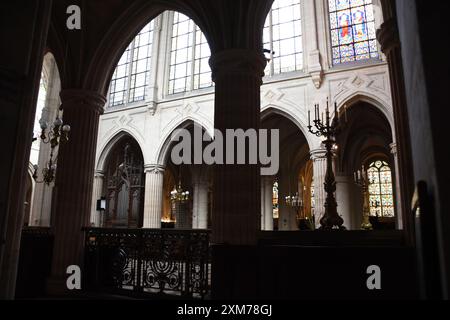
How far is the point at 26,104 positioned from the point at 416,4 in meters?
3.11

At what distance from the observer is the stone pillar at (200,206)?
1911 centimetres

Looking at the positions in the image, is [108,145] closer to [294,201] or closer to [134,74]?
[134,74]

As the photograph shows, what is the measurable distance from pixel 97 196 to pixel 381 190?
1736 centimetres

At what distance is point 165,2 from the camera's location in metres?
7.73

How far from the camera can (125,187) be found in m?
19.3

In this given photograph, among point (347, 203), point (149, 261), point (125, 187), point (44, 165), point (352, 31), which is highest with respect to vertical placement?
point (352, 31)

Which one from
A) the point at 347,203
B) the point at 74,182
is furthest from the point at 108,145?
the point at 347,203

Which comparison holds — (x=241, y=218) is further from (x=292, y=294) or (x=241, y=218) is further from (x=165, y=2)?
(x=165, y=2)

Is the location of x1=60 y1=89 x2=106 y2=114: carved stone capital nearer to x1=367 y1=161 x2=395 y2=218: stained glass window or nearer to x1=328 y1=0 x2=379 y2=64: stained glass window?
x1=328 y1=0 x2=379 y2=64: stained glass window

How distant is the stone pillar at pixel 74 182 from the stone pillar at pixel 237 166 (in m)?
3.16

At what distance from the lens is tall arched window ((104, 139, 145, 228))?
18.9 m

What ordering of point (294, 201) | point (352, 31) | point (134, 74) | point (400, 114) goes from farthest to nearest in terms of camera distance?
point (134, 74), point (294, 201), point (352, 31), point (400, 114)
